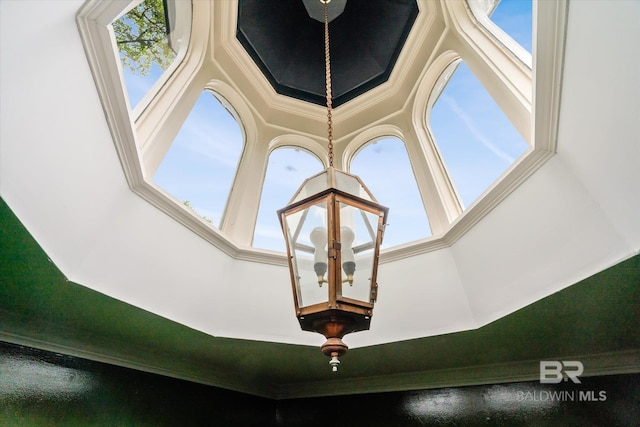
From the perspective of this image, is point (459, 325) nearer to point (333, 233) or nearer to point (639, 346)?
point (639, 346)

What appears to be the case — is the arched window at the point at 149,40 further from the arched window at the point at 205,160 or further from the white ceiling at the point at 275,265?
the white ceiling at the point at 275,265

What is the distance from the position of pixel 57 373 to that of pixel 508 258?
2.89 m

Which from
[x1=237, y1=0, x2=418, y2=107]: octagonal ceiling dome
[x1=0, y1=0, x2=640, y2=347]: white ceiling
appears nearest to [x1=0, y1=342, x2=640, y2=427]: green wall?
[x1=0, y1=0, x2=640, y2=347]: white ceiling

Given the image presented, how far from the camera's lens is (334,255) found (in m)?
1.22

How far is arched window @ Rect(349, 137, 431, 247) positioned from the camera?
3020 mm

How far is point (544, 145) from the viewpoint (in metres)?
1.84

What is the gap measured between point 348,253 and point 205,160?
6.99 ft

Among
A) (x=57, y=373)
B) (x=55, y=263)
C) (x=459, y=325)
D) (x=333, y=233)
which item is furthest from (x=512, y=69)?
(x=57, y=373)

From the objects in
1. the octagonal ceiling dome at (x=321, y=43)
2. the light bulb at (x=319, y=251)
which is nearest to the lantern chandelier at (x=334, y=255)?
the light bulb at (x=319, y=251)

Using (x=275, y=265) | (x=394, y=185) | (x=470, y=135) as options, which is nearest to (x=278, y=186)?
(x=275, y=265)

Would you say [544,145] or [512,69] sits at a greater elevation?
[512,69]

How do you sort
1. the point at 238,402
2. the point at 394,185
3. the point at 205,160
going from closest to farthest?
the point at 205,160 → the point at 394,185 → the point at 238,402

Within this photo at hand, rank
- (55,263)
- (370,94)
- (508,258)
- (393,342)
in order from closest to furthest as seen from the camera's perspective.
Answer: (55,263), (508,258), (393,342), (370,94)

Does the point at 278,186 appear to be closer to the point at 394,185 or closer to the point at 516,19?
the point at 394,185
